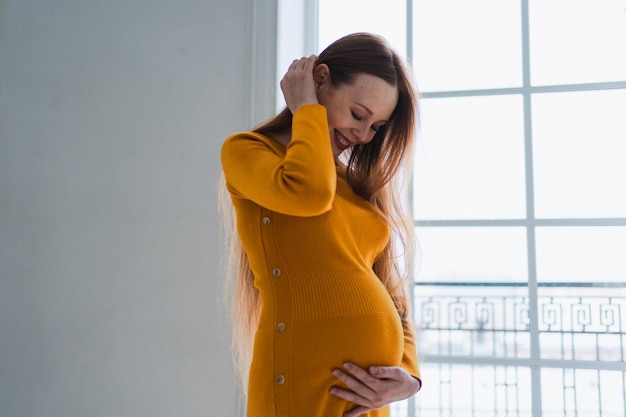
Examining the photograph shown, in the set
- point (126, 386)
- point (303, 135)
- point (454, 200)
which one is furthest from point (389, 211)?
point (126, 386)

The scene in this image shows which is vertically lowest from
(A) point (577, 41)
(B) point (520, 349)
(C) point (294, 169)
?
(B) point (520, 349)

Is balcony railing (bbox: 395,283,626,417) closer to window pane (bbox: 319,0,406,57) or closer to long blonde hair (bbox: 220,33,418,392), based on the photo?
long blonde hair (bbox: 220,33,418,392)

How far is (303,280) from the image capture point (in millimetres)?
1119

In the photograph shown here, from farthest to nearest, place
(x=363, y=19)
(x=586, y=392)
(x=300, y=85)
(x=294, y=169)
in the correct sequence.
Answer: (x=363, y=19) < (x=586, y=392) < (x=300, y=85) < (x=294, y=169)

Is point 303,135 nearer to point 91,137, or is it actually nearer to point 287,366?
point 287,366

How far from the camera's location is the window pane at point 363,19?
2023mm

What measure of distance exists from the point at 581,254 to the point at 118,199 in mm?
1368

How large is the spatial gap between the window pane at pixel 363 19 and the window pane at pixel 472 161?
0.87 feet

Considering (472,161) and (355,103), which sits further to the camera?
(472,161)

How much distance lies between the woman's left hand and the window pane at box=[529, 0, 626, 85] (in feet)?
3.86

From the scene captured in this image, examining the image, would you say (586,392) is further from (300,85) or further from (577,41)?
(300,85)

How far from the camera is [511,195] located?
1891mm

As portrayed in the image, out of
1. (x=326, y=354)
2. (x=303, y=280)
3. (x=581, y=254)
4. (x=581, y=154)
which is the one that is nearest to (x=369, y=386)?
(x=326, y=354)

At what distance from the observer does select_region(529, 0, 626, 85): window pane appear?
74.0 inches
